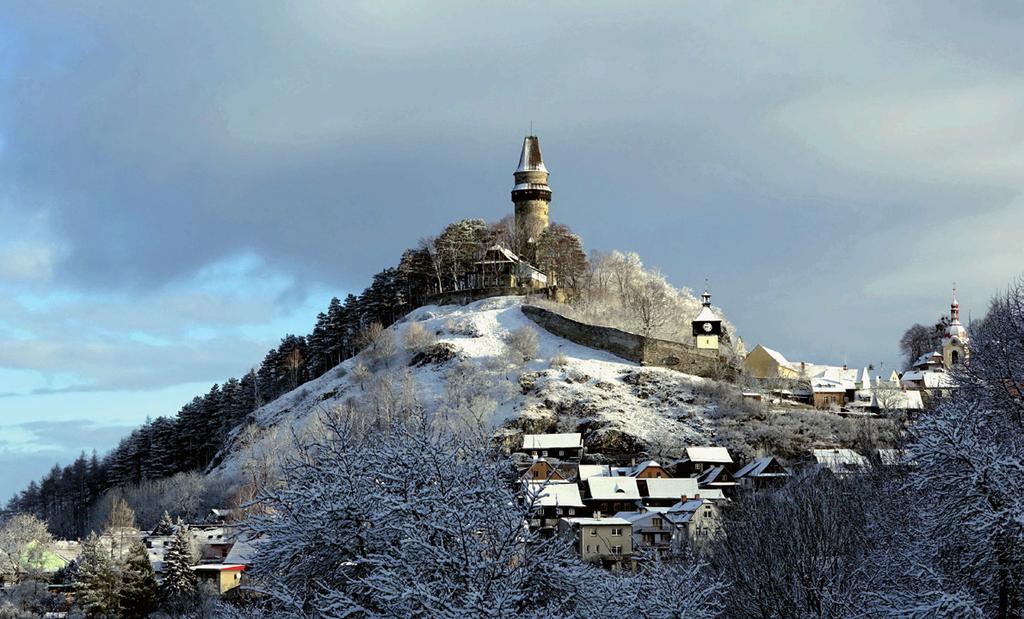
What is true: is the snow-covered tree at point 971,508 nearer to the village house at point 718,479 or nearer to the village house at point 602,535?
the village house at point 602,535

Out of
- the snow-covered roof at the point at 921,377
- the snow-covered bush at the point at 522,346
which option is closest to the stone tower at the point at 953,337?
the snow-covered roof at the point at 921,377

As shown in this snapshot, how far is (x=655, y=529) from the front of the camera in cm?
6003

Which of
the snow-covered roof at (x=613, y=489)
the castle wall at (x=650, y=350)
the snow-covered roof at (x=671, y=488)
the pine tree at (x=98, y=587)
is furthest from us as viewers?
the castle wall at (x=650, y=350)

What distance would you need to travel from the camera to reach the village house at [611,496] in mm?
68375

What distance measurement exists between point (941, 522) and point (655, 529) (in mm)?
44265

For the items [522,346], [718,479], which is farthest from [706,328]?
[718,479]

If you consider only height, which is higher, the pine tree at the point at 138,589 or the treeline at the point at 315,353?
the treeline at the point at 315,353

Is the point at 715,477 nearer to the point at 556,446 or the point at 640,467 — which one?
the point at 640,467

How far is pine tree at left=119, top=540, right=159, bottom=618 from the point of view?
56.1m

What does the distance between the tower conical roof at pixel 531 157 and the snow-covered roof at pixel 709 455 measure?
44.7 meters

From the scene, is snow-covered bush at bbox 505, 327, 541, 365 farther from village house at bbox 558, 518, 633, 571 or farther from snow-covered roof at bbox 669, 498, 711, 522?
village house at bbox 558, 518, 633, 571

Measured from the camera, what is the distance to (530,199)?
4481 inches

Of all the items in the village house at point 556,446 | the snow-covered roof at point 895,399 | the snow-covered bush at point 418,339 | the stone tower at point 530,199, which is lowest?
the village house at point 556,446

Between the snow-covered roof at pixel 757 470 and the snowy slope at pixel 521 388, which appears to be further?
the snowy slope at pixel 521 388
